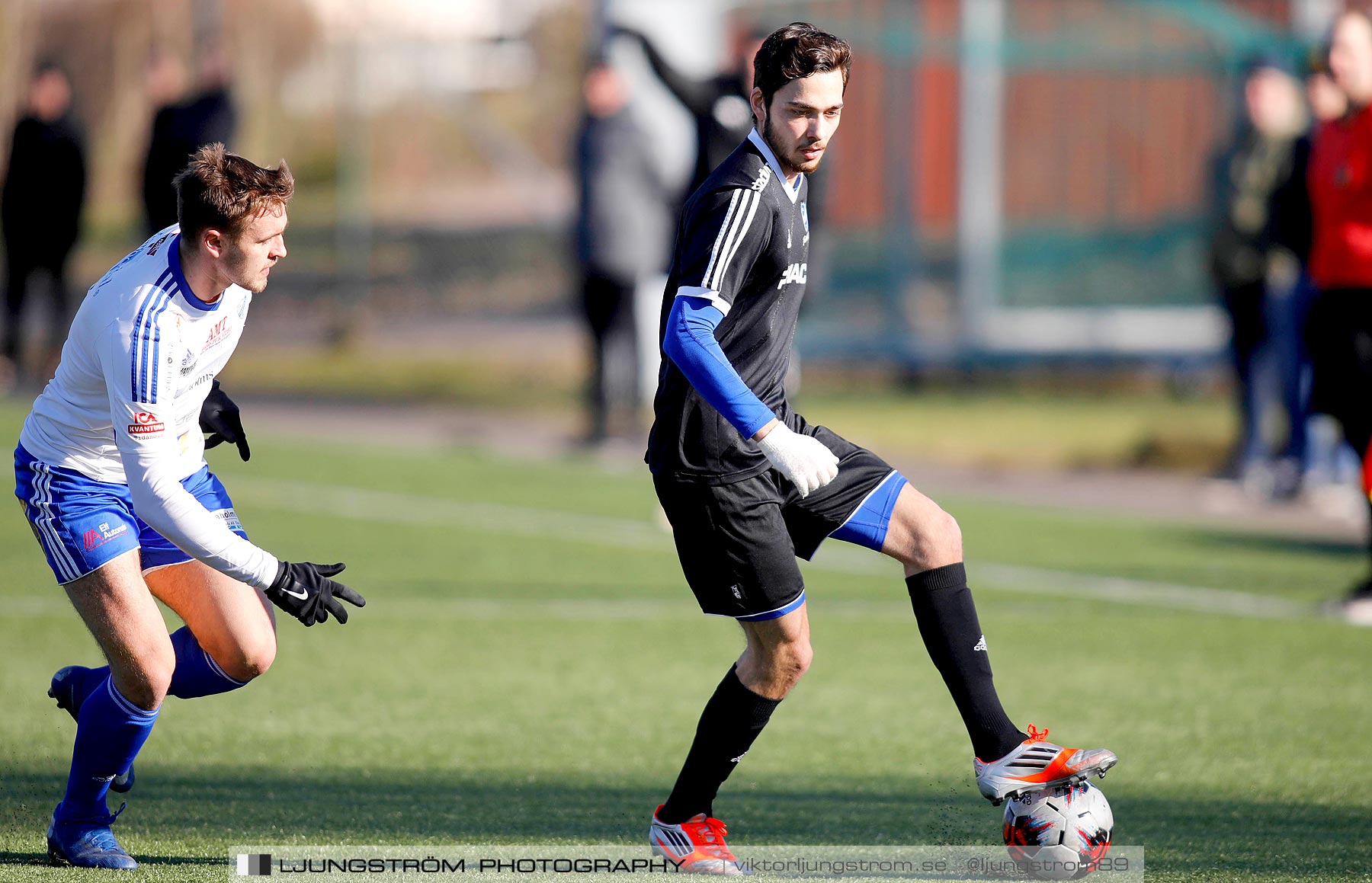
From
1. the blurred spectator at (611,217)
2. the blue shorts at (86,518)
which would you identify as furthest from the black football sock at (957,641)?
the blurred spectator at (611,217)

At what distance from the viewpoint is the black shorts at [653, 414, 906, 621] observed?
4.12 m

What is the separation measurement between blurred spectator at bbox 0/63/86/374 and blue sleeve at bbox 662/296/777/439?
12.7m

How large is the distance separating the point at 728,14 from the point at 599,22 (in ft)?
7.10

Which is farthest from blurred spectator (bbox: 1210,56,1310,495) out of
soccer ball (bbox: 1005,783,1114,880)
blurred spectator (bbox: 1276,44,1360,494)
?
soccer ball (bbox: 1005,783,1114,880)

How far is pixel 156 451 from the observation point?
394 centimetres

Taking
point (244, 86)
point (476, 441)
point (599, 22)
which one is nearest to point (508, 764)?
point (476, 441)

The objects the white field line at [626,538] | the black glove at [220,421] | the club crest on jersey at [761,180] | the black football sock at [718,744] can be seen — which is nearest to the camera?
the club crest on jersey at [761,180]

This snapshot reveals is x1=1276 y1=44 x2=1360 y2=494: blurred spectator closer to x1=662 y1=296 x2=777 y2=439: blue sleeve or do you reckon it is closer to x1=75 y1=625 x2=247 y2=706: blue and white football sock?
x1=662 y1=296 x2=777 y2=439: blue sleeve

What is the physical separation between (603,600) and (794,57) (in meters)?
4.52

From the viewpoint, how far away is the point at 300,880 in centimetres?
400

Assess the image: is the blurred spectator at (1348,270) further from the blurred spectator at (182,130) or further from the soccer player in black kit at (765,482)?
the blurred spectator at (182,130)

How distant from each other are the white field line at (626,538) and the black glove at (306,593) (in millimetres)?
3995

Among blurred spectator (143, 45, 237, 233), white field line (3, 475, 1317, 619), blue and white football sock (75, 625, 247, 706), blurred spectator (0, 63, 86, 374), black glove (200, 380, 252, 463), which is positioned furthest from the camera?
blurred spectator (0, 63, 86, 374)

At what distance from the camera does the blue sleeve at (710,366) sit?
12.9 feet
